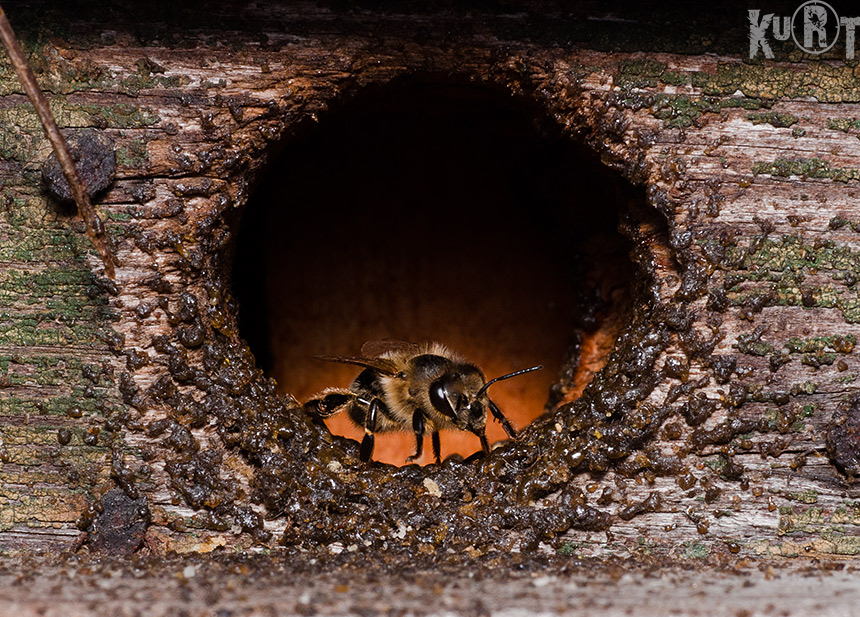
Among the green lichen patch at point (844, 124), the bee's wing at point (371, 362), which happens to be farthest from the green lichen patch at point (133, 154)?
the green lichen patch at point (844, 124)

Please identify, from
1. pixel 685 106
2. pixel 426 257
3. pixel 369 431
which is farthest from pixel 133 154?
pixel 426 257

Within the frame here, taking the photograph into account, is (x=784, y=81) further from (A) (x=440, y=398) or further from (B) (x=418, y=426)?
(B) (x=418, y=426)

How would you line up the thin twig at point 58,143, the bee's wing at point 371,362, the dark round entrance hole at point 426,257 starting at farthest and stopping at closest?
the dark round entrance hole at point 426,257
the bee's wing at point 371,362
the thin twig at point 58,143

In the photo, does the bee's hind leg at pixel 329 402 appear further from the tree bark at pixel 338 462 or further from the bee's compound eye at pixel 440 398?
the tree bark at pixel 338 462

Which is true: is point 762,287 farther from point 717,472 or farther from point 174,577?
point 174,577

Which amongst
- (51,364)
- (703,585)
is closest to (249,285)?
(51,364)

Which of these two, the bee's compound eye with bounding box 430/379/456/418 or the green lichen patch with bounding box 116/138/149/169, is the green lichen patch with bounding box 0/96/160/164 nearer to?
the green lichen patch with bounding box 116/138/149/169
